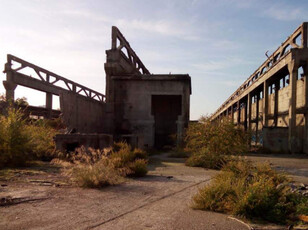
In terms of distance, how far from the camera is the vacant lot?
3.80 meters

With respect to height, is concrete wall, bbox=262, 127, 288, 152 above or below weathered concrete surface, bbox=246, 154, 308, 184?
above

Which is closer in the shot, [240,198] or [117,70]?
[240,198]

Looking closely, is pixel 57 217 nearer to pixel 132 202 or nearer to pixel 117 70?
pixel 132 202

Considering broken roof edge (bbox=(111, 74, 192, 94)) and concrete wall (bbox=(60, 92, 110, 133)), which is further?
broken roof edge (bbox=(111, 74, 192, 94))

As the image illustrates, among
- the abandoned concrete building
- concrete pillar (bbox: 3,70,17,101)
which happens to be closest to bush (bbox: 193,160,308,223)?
the abandoned concrete building

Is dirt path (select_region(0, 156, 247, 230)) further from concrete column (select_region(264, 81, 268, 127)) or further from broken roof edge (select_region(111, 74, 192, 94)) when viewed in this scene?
concrete column (select_region(264, 81, 268, 127))

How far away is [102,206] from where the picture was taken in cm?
464

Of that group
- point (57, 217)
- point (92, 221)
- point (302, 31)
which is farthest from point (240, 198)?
point (302, 31)

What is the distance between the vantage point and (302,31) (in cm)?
1675

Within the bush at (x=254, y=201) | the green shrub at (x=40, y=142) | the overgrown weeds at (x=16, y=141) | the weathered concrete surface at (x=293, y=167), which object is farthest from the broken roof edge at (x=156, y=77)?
the bush at (x=254, y=201)

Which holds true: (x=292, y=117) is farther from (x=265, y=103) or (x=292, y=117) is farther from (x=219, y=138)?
(x=219, y=138)

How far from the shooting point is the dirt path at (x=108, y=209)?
12.4 ft

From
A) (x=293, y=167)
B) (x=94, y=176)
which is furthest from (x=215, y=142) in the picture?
(x=94, y=176)

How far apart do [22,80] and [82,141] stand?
9407mm
